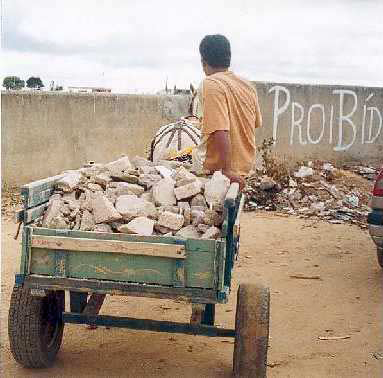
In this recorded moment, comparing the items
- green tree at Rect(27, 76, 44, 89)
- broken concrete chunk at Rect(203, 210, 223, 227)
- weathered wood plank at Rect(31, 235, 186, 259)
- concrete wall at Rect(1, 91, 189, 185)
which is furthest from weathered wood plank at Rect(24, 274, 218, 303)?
green tree at Rect(27, 76, 44, 89)

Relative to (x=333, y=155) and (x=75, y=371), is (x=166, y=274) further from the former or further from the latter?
(x=333, y=155)

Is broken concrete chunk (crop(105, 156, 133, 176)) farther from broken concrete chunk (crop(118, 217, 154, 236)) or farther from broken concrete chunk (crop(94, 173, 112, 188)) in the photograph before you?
broken concrete chunk (crop(118, 217, 154, 236))

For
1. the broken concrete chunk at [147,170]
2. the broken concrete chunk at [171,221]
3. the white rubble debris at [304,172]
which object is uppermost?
the broken concrete chunk at [147,170]

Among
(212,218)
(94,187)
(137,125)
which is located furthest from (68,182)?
(137,125)

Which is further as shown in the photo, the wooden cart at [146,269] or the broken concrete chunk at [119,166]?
the broken concrete chunk at [119,166]

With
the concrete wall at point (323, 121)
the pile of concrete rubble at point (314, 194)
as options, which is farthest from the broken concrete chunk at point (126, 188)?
the concrete wall at point (323, 121)

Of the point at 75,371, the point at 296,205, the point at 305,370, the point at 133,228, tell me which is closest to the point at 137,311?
the point at 75,371

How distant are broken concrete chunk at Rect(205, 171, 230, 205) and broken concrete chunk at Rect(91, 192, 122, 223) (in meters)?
0.53

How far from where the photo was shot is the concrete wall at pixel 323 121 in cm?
1059

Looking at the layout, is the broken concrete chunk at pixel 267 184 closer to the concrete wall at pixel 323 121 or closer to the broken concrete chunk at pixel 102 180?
the concrete wall at pixel 323 121

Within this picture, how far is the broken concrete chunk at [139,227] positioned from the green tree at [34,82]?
8.13 meters

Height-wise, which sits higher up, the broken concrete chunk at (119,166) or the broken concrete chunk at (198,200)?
the broken concrete chunk at (119,166)

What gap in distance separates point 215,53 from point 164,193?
3.97 ft

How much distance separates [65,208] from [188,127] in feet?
8.16
